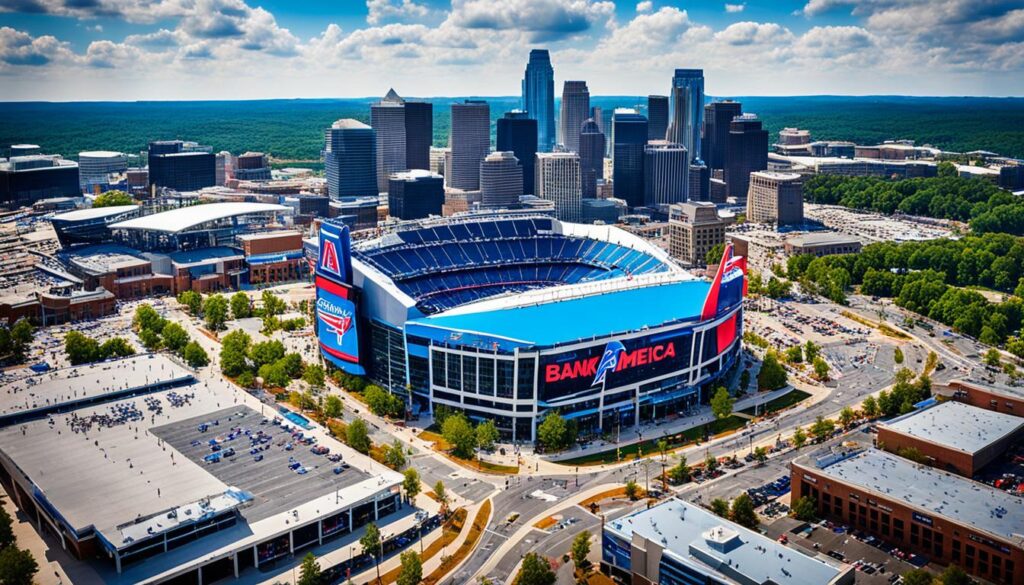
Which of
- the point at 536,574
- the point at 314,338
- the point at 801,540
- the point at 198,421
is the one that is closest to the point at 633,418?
the point at 801,540

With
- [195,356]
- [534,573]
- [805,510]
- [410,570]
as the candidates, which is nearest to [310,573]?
[410,570]

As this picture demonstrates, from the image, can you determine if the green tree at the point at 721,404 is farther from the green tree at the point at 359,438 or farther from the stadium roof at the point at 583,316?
the green tree at the point at 359,438

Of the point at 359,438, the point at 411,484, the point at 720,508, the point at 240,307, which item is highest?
the point at 240,307

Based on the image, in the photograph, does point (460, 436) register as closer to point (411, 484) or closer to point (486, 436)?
point (486, 436)

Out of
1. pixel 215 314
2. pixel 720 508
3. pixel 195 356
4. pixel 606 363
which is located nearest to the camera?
pixel 720 508

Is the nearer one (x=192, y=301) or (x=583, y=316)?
(x=583, y=316)

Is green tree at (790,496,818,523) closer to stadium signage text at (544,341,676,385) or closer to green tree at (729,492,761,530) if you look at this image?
green tree at (729,492,761,530)

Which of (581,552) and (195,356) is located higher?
(195,356)
